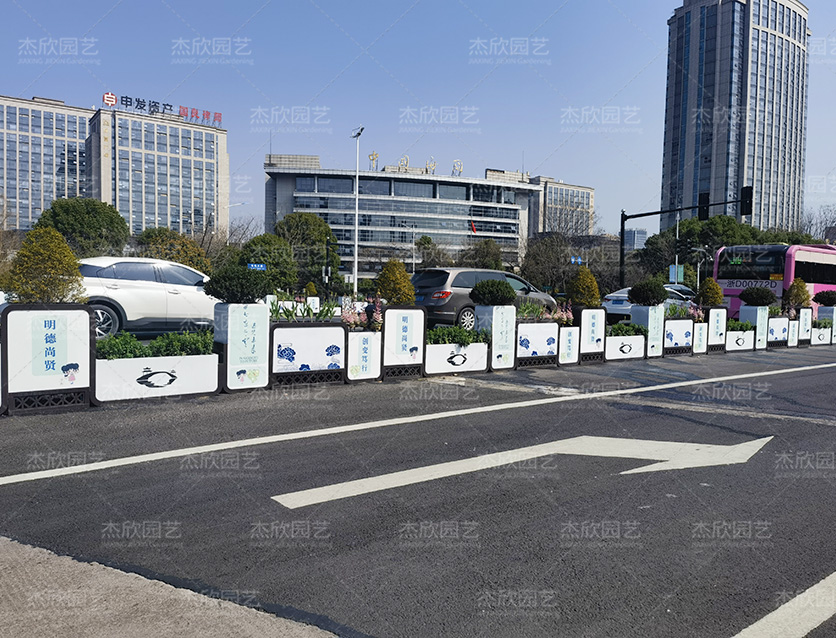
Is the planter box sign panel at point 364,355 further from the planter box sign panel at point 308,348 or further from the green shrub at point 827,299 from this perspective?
the green shrub at point 827,299

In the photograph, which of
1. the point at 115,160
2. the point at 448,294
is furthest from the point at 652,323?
the point at 115,160

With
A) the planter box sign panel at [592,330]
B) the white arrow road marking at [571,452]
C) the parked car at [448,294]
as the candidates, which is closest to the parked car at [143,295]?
the parked car at [448,294]

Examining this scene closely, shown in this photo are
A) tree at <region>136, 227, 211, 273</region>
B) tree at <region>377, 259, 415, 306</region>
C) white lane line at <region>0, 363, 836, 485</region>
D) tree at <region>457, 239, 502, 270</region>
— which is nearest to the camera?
white lane line at <region>0, 363, 836, 485</region>

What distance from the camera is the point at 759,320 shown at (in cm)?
1988

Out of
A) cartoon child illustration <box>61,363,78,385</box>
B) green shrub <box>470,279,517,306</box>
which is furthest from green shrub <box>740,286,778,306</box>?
cartoon child illustration <box>61,363,78,385</box>

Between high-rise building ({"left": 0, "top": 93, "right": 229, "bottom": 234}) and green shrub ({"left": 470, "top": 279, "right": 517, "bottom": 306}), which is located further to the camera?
high-rise building ({"left": 0, "top": 93, "right": 229, "bottom": 234})

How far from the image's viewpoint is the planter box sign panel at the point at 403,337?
Answer: 11.0 meters

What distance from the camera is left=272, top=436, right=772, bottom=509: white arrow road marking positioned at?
206 inches

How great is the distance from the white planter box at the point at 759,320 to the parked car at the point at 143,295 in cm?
1618

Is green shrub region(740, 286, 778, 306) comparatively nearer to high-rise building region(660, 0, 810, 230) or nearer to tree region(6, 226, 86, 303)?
tree region(6, 226, 86, 303)

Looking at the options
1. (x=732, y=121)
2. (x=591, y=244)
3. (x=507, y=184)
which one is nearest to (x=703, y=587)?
(x=591, y=244)

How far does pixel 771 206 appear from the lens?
113 meters

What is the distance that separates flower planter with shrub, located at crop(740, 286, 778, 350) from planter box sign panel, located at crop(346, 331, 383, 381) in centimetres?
1419

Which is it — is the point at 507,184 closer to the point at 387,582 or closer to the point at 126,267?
the point at 126,267
